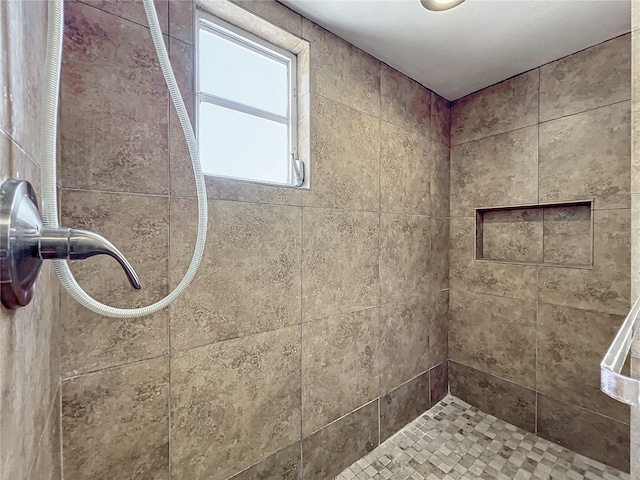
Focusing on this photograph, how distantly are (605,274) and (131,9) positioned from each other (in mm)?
2274

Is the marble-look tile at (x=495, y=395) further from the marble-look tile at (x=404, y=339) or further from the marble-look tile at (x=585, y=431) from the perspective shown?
the marble-look tile at (x=404, y=339)

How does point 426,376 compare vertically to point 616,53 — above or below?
below

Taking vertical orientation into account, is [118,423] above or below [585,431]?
above

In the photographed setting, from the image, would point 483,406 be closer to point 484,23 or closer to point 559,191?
point 559,191

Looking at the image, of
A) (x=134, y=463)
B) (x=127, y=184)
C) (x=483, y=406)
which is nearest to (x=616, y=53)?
(x=483, y=406)

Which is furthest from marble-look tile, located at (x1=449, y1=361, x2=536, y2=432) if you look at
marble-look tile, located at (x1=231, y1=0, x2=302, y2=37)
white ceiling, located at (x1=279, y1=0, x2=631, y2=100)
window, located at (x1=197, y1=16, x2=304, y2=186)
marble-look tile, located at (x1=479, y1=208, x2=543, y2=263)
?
marble-look tile, located at (x1=231, y1=0, x2=302, y2=37)

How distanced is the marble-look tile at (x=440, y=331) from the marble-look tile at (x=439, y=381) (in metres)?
0.05

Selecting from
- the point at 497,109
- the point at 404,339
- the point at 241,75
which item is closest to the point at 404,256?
the point at 404,339

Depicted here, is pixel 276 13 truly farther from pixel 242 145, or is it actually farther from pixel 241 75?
pixel 242 145

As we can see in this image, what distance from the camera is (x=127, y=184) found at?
85 cm

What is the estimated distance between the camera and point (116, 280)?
835mm

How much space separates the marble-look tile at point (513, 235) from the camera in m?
1.70

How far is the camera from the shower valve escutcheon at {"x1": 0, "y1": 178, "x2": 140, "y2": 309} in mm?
322

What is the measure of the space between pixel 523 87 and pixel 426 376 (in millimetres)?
1888
